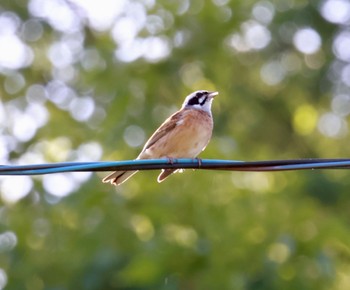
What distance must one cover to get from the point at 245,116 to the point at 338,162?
11.7 metres

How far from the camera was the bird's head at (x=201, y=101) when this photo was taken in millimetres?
8973

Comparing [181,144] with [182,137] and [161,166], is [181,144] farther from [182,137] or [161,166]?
[161,166]

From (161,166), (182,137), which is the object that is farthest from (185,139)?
(161,166)

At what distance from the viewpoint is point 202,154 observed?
38.9ft

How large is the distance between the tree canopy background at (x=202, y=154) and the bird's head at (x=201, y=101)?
2.34 meters

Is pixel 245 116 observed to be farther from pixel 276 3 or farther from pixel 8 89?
pixel 8 89

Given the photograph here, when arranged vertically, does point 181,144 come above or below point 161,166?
below

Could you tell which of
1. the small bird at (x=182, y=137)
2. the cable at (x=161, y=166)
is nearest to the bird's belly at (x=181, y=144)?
the small bird at (x=182, y=137)

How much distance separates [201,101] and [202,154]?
2.80 metres

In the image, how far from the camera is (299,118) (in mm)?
16016

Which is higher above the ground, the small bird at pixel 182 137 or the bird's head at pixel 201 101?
the bird's head at pixel 201 101

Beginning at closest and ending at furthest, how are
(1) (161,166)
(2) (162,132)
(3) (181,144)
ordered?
(1) (161,166), (3) (181,144), (2) (162,132)

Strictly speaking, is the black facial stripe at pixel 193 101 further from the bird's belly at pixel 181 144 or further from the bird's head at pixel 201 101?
the bird's belly at pixel 181 144

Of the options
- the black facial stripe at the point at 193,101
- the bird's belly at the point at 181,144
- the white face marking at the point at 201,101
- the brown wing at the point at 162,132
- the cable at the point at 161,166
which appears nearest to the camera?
the cable at the point at 161,166
